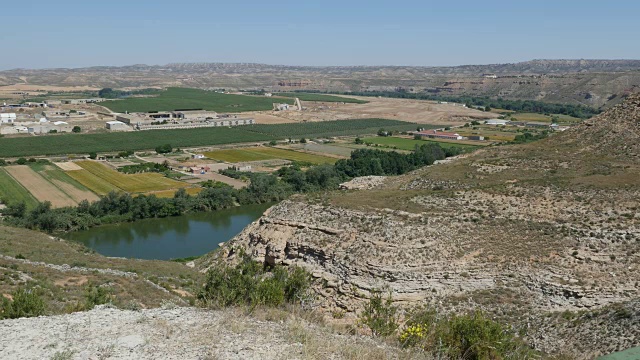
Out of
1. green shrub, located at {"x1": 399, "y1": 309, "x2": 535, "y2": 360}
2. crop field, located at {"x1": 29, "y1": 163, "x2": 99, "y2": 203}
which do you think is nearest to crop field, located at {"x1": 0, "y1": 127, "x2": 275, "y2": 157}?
crop field, located at {"x1": 29, "y1": 163, "x2": 99, "y2": 203}

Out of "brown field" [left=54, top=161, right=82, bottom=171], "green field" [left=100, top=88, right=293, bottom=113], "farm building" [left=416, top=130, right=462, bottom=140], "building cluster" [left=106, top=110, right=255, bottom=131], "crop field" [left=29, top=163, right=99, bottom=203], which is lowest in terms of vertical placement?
"crop field" [left=29, top=163, right=99, bottom=203]

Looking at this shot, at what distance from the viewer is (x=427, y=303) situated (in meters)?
22.5

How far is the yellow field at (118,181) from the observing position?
66.6 meters

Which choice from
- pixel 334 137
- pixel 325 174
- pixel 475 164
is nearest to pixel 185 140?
pixel 334 137

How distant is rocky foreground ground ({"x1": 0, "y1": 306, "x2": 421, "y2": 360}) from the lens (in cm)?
1154

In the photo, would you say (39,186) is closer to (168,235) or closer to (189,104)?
(168,235)

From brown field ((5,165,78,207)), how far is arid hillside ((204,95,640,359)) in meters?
34.5

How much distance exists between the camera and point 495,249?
24.6m

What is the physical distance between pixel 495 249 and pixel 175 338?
54.0ft

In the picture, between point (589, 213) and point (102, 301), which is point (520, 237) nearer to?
point (589, 213)

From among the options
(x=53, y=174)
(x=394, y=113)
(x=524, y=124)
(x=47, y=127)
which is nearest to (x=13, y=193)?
(x=53, y=174)

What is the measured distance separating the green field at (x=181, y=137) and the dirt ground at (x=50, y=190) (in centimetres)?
1943

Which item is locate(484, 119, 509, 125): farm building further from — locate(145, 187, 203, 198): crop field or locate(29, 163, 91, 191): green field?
locate(29, 163, 91, 191): green field

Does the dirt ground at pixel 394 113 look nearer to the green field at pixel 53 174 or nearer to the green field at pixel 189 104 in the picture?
the green field at pixel 189 104
